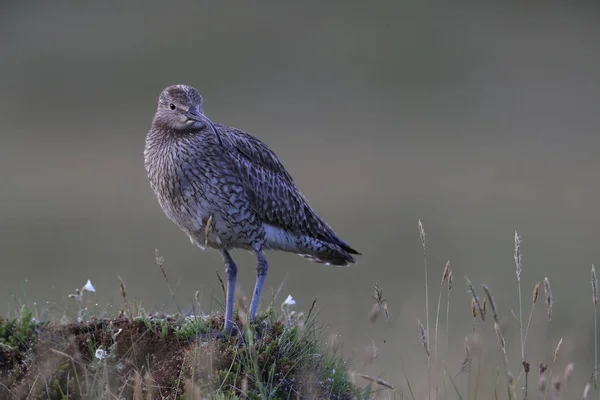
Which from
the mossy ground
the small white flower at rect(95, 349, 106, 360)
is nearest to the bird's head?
the mossy ground

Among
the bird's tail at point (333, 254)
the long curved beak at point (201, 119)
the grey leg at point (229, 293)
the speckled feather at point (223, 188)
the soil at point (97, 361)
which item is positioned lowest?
the soil at point (97, 361)

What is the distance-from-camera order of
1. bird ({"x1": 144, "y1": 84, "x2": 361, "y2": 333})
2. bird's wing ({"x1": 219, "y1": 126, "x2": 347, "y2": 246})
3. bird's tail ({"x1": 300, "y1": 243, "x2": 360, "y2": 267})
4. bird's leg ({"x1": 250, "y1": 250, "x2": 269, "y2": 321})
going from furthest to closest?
bird's tail ({"x1": 300, "y1": 243, "x2": 360, "y2": 267})
bird's wing ({"x1": 219, "y1": 126, "x2": 347, "y2": 246})
bird ({"x1": 144, "y1": 84, "x2": 361, "y2": 333})
bird's leg ({"x1": 250, "y1": 250, "x2": 269, "y2": 321})

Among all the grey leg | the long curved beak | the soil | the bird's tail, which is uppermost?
the long curved beak

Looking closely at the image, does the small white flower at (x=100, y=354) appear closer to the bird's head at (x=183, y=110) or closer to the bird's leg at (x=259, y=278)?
the bird's leg at (x=259, y=278)

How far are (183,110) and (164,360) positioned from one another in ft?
6.64

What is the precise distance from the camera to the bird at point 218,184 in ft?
26.4

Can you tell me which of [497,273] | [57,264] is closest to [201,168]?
[497,273]

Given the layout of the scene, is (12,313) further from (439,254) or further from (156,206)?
(156,206)

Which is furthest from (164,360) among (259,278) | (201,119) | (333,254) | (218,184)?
(333,254)

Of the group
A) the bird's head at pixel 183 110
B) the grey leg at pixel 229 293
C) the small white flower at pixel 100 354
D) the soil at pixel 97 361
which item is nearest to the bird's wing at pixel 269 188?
the bird's head at pixel 183 110

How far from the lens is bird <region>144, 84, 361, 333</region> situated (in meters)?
8.04

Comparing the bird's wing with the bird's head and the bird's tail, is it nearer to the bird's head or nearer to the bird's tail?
the bird's tail

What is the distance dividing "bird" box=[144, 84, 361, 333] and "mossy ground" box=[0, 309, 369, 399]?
64 centimetres

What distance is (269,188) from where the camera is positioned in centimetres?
853
